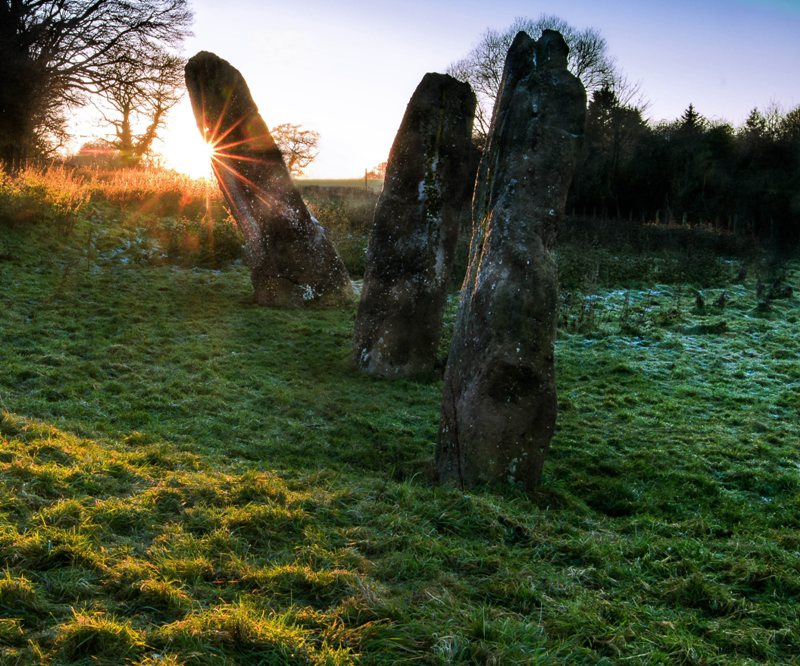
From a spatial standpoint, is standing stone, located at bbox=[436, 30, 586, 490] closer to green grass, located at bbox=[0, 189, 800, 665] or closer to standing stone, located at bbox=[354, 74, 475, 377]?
green grass, located at bbox=[0, 189, 800, 665]

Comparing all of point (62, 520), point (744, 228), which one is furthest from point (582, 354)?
point (744, 228)

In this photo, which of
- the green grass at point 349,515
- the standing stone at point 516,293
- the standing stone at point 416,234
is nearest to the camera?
the green grass at point 349,515

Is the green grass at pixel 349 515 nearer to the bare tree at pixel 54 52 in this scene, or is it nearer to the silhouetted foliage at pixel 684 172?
the bare tree at pixel 54 52

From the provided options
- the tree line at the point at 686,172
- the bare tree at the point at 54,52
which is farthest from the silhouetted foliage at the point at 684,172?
the bare tree at the point at 54,52

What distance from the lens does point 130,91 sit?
27.2m

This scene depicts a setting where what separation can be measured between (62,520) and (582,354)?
27.7 feet

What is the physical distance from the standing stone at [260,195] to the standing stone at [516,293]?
6.72 meters

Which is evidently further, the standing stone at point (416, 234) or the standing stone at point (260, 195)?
the standing stone at point (260, 195)

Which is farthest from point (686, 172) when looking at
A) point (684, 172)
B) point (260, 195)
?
point (260, 195)

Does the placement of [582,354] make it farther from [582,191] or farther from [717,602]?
[582,191]

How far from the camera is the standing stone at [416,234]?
362 inches

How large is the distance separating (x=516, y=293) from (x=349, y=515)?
2315 millimetres

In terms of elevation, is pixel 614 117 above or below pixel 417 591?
above

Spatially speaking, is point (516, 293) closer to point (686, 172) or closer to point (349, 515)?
point (349, 515)
